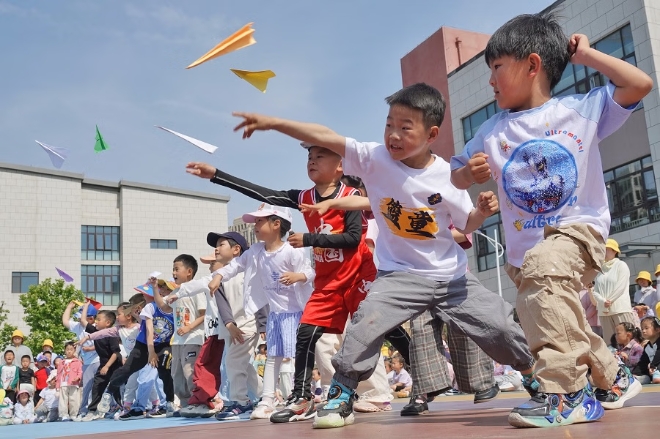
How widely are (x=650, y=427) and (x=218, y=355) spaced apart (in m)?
5.52

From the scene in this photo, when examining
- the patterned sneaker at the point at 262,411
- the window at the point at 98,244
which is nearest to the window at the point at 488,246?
the patterned sneaker at the point at 262,411

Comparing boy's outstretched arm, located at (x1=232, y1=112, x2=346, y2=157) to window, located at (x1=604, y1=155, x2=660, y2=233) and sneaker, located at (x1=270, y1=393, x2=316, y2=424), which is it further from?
window, located at (x1=604, y1=155, x2=660, y2=233)

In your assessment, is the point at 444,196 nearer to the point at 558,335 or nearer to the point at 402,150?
the point at 402,150

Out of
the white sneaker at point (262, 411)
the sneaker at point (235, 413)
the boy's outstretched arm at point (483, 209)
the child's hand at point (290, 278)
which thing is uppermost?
the boy's outstretched arm at point (483, 209)

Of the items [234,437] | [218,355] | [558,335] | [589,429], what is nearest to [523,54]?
[558,335]

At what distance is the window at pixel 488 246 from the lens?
97.0 ft

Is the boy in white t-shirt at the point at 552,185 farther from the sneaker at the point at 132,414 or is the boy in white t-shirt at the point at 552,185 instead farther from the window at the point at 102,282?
the window at the point at 102,282

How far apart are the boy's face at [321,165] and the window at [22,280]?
4930 cm

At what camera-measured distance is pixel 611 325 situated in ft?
31.9

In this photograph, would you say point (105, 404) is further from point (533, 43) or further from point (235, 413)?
point (533, 43)

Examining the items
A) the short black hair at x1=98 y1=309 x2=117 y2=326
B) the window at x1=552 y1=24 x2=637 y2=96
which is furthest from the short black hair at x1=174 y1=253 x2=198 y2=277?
the window at x1=552 y1=24 x2=637 y2=96

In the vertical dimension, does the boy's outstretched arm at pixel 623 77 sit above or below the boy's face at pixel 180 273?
above

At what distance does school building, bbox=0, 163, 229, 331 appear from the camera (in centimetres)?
4969

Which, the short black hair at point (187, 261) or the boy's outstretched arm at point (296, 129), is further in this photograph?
the short black hair at point (187, 261)
